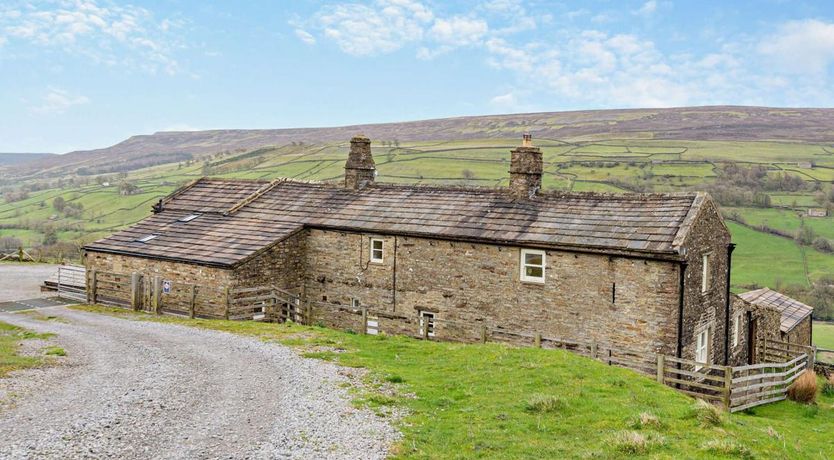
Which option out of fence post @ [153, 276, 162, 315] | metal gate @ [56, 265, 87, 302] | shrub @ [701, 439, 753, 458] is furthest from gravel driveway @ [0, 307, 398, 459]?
metal gate @ [56, 265, 87, 302]

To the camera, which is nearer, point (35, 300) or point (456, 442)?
point (456, 442)

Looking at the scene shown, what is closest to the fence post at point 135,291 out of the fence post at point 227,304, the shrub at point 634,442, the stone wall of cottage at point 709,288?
the fence post at point 227,304

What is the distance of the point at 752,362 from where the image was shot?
2952 cm

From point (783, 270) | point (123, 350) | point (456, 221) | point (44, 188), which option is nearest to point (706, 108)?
point (783, 270)

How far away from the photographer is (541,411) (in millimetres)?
13164

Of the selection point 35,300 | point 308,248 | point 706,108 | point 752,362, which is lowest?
point 752,362

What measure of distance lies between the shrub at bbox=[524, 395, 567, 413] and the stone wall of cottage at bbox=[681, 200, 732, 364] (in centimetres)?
911

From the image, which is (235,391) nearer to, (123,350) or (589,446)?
(123,350)

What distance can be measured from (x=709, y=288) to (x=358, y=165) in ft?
51.0

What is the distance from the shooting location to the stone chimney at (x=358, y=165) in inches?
1212

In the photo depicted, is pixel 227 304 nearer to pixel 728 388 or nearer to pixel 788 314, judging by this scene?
pixel 728 388

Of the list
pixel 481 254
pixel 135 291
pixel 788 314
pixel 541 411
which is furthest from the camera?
pixel 788 314

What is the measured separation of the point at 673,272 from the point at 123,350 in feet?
51.8

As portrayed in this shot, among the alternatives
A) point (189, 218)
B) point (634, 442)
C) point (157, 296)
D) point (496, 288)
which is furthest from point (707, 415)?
point (189, 218)
